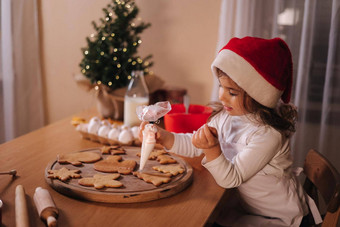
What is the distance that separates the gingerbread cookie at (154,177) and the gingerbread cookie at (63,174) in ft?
0.54

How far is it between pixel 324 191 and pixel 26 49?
204cm

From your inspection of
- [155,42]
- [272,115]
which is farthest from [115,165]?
[155,42]

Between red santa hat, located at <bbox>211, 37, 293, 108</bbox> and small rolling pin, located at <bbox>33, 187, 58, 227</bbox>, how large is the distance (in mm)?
592

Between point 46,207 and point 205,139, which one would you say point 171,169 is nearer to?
point 205,139

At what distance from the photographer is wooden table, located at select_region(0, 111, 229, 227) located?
884 millimetres

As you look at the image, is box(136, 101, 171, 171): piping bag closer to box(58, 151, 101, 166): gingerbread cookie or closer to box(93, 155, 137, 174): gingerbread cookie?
box(93, 155, 137, 174): gingerbread cookie

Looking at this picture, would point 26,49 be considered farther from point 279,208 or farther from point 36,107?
point 279,208

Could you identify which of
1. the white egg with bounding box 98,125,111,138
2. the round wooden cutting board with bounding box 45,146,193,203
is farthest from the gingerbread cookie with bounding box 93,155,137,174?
the white egg with bounding box 98,125,111,138

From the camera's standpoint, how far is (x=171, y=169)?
3.71 feet

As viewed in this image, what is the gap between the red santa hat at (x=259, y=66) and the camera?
3.58 ft

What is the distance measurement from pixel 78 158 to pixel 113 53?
2.55 ft

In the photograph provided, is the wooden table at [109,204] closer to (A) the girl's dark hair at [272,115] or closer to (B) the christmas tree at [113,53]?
(A) the girl's dark hair at [272,115]

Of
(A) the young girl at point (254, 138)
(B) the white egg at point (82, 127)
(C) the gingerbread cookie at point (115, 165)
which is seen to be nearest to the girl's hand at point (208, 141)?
(A) the young girl at point (254, 138)

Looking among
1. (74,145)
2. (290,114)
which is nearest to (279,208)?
(290,114)
